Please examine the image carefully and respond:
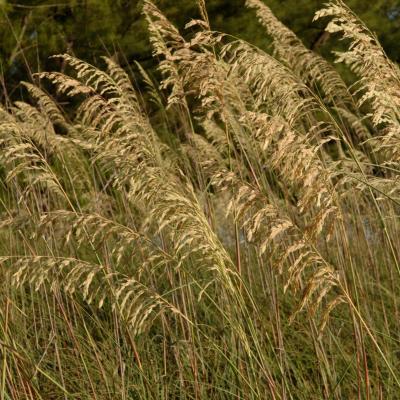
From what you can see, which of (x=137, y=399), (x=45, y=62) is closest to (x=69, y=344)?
(x=137, y=399)

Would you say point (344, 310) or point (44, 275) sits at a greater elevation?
point (44, 275)

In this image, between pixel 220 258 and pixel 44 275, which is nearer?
pixel 220 258

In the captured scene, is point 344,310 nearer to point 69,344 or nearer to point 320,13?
point 69,344

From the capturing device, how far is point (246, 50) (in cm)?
223

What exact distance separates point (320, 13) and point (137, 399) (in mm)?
1373

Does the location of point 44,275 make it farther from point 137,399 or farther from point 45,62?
point 45,62

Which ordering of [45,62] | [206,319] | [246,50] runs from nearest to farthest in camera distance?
[246,50] < [206,319] < [45,62]

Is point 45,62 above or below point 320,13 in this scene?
→ below

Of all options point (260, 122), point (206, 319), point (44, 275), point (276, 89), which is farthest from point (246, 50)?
point (206, 319)

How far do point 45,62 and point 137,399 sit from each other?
667cm

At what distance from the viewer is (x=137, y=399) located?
2711mm

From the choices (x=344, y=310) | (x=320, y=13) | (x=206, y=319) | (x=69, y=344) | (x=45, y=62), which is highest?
(x=320, y=13)

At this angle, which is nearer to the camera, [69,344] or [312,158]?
[312,158]

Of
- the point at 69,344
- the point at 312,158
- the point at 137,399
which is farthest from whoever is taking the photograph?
the point at 69,344
